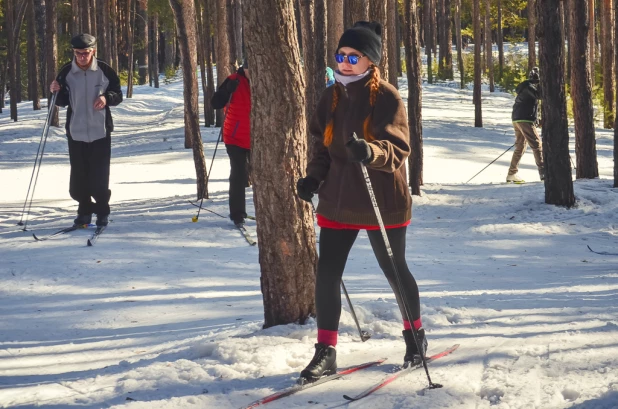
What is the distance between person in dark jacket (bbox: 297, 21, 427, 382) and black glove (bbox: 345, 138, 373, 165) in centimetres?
25

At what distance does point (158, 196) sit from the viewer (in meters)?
13.6

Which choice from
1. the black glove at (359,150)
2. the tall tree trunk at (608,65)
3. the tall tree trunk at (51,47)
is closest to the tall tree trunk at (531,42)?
the tall tree trunk at (608,65)

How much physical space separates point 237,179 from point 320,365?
5293 mm

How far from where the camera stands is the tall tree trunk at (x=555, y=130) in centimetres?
1073

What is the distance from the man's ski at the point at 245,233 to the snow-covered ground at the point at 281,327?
125 mm

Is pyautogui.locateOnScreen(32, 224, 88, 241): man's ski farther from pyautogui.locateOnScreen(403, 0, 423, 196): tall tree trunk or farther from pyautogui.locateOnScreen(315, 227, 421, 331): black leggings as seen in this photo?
pyautogui.locateOnScreen(315, 227, 421, 331): black leggings

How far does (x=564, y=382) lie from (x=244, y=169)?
5664mm

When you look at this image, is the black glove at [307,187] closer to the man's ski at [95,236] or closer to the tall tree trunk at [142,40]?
the man's ski at [95,236]

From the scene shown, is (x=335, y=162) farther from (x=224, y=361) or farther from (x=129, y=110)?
(x=129, y=110)

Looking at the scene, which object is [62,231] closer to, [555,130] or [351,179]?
[351,179]

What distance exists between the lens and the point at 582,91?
1365cm

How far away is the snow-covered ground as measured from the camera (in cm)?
411

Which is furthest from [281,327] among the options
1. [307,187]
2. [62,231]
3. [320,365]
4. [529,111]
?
[529,111]

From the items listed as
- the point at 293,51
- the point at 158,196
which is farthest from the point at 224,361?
the point at 158,196
